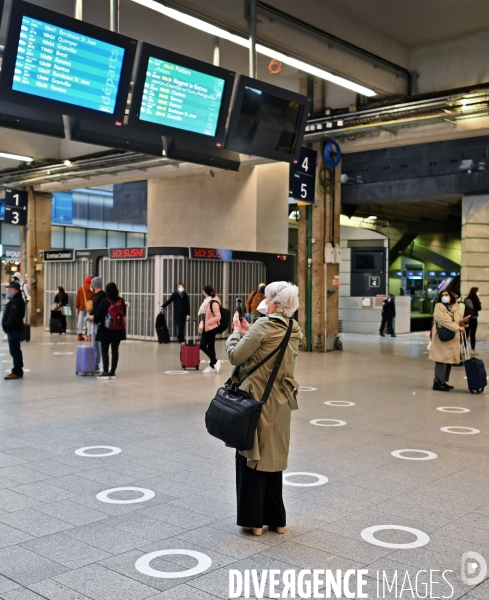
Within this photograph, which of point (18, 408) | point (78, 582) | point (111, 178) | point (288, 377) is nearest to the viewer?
point (78, 582)

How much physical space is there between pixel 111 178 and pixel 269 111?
14.6 m

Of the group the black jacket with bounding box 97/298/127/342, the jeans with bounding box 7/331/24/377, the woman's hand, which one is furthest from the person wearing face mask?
the woman's hand

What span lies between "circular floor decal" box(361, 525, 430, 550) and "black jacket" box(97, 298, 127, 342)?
780cm

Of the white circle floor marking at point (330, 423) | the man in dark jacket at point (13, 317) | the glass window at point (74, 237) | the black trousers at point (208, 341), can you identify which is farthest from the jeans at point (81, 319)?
the glass window at point (74, 237)

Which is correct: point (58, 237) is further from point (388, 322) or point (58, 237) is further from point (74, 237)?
point (388, 322)

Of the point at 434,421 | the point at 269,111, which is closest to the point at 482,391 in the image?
the point at 434,421

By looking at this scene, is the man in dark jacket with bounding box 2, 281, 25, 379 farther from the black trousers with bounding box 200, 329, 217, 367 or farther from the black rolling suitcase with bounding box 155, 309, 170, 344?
the black rolling suitcase with bounding box 155, 309, 170, 344

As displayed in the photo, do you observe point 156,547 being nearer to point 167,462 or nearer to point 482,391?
point 167,462

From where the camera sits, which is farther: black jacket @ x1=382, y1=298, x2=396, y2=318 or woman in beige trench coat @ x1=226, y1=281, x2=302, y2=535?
black jacket @ x1=382, y1=298, x2=396, y2=318

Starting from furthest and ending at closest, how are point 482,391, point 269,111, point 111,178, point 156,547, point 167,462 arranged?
point 111,178 → point 482,391 → point 269,111 → point 167,462 → point 156,547

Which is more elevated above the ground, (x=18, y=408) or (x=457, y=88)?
(x=457, y=88)

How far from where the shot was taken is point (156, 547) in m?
4.10

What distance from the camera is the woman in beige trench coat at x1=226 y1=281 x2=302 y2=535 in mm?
4230

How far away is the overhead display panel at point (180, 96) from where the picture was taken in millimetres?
8609
